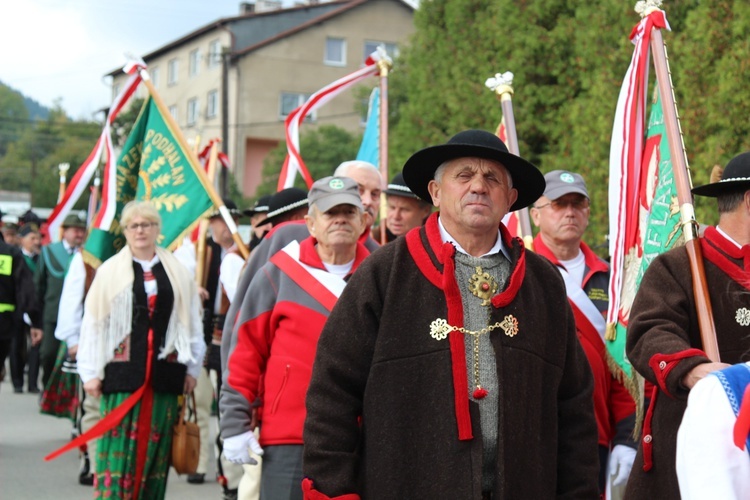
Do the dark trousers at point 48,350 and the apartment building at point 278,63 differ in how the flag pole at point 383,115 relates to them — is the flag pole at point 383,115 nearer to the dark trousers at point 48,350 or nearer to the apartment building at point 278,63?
the dark trousers at point 48,350

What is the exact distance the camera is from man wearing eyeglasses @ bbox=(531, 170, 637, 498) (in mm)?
5586

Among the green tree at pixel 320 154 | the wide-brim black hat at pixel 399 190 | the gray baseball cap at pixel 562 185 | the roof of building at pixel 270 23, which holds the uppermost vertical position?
the roof of building at pixel 270 23

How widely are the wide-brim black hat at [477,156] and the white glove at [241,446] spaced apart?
170cm

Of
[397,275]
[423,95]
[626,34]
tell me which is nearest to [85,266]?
[397,275]

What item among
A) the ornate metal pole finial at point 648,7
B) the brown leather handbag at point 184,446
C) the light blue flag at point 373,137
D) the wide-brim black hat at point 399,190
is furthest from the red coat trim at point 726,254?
the light blue flag at point 373,137

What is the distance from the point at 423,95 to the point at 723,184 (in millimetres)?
14963

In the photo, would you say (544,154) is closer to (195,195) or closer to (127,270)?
(195,195)

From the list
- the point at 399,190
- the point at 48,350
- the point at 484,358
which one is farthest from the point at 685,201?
the point at 48,350

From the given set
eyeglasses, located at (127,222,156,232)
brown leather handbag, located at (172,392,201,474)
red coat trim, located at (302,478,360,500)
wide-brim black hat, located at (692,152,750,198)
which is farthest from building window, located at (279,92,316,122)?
red coat trim, located at (302,478,360,500)

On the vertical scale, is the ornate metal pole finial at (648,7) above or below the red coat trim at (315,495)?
above

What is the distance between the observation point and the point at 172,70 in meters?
58.1

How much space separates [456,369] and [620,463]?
7.70ft

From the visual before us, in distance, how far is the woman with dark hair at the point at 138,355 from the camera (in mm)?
7145

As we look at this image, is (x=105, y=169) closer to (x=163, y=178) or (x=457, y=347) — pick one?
(x=163, y=178)
